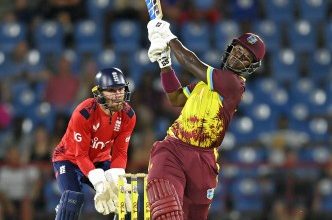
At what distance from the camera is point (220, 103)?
7.63m

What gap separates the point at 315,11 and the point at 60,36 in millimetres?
4482

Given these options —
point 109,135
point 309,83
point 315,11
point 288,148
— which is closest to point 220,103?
point 109,135

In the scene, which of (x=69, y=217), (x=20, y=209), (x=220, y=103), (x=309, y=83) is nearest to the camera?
(x=220, y=103)

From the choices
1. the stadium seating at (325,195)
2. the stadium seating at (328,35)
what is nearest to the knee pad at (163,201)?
the stadium seating at (325,195)

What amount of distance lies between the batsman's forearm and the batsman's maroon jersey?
1.24 metres

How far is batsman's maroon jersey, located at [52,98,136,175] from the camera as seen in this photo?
841 cm

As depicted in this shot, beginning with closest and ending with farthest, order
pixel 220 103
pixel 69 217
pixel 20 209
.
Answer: pixel 220 103 → pixel 69 217 → pixel 20 209

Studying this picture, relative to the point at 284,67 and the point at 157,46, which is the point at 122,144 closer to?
the point at 157,46

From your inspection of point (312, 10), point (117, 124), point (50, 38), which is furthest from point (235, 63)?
point (312, 10)

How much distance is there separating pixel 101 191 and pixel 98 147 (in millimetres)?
660

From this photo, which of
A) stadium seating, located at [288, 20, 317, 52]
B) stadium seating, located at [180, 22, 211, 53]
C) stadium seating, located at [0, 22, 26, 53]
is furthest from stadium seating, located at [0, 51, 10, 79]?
stadium seating, located at [288, 20, 317, 52]

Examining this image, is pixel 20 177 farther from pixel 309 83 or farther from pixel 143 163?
pixel 309 83

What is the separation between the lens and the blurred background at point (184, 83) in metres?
12.5

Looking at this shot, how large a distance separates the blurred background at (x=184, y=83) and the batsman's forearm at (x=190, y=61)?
4816 mm
